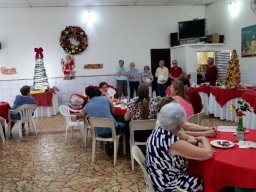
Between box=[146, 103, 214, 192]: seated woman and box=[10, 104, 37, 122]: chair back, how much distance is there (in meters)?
4.22

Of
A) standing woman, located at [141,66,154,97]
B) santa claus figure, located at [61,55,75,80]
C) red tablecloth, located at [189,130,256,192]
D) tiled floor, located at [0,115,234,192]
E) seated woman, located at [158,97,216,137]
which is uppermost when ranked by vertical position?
santa claus figure, located at [61,55,75,80]

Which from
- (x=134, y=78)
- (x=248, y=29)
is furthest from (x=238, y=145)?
(x=134, y=78)

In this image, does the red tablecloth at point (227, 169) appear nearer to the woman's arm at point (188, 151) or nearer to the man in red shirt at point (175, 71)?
the woman's arm at point (188, 151)

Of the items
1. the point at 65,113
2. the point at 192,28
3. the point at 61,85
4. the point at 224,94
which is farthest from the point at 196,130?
the point at 61,85

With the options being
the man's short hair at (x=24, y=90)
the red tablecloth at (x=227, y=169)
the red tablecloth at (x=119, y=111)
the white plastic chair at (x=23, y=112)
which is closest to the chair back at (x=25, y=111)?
the white plastic chair at (x=23, y=112)

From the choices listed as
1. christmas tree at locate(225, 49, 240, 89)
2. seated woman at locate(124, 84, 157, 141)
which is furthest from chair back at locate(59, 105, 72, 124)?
christmas tree at locate(225, 49, 240, 89)

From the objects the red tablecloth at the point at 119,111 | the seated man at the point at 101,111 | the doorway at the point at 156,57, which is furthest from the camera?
the doorway at the point at 156,57

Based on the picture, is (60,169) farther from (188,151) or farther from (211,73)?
(211,73)

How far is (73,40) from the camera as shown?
9148mm

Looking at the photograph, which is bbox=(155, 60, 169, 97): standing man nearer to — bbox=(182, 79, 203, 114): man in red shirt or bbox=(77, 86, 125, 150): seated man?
bbox=(182, 79, 203, 114): man in red shirt

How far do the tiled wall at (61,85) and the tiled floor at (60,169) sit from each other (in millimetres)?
3727

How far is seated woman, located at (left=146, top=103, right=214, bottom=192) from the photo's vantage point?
1.96 m

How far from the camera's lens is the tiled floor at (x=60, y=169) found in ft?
11.2

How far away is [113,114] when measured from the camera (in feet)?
14.5
